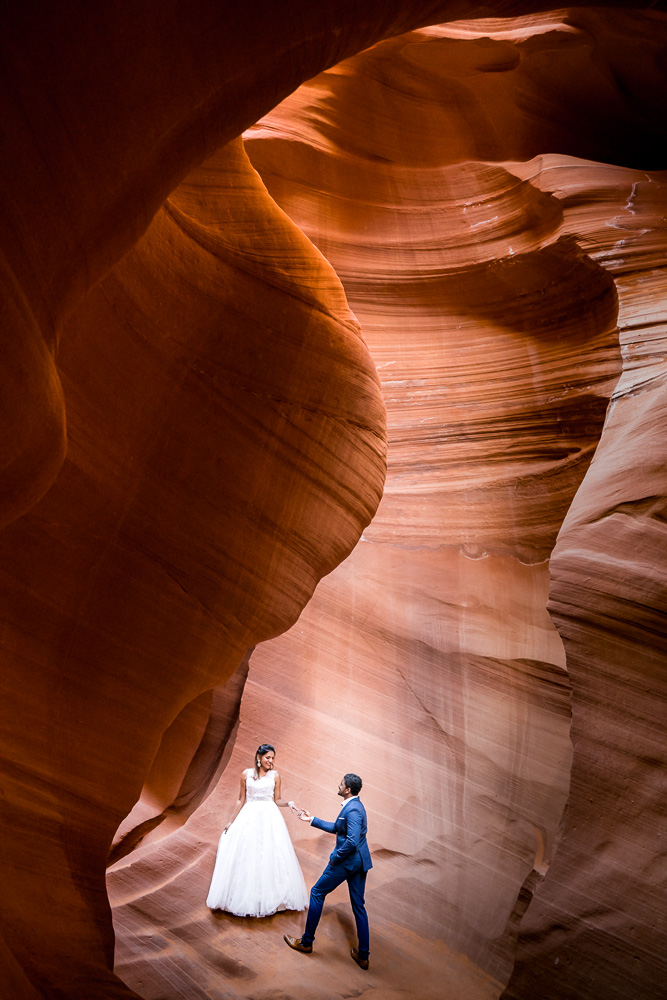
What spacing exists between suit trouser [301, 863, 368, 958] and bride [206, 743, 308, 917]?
1.19 feet

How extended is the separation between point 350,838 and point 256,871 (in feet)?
3.10

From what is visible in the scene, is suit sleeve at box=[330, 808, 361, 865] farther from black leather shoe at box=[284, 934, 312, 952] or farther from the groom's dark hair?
black leather shoe at box=[284, 934, 312, 952]

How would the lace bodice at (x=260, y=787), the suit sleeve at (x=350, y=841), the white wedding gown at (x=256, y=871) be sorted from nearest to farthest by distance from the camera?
the suit sleeve at (x=350, y=841) → the white wedding gown at (x=256, y=871) → the lace bodice at (x=260, y=787)

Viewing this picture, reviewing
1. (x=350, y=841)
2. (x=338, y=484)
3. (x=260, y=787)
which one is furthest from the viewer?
(x=260, y=787)

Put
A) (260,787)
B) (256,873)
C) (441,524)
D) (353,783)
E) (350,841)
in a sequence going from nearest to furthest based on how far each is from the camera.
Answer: (350,841), (353,783), (256,873), (260,787), (441,524)

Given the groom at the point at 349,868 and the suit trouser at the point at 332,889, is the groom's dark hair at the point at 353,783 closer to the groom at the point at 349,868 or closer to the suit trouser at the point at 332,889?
the groom at the point at 349,868

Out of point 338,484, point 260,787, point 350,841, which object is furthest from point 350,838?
point 338,484

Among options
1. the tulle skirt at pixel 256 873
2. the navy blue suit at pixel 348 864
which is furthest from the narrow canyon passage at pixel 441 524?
the navy blue suit at pixel 348 864

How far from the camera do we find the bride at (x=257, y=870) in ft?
16.3

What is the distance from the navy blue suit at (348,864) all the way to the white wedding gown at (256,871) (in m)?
0.40

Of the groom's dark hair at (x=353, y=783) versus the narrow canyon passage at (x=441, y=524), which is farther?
the narrow canyon passage at (x=441, y=524)

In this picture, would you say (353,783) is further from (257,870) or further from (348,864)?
(257,870)

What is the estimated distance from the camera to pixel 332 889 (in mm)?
4609

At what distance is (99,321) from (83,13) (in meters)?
1.63
